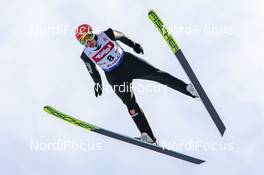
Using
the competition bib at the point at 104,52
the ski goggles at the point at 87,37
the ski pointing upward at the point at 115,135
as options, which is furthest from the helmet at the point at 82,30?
the ski pointing upward at the point at 115,135

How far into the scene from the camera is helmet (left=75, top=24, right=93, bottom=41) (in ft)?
50.5

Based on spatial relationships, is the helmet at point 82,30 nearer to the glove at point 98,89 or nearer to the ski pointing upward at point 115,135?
the glove at point 98,89

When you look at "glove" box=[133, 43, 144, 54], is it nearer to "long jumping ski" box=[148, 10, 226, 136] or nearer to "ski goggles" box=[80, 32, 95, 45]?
"long jumping ski" box=[148, 10, 226, 136]

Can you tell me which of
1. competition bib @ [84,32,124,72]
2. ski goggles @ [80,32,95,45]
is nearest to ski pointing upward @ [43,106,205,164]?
competition bib @ [84,32,124,72]

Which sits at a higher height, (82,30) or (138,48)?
(82,30)

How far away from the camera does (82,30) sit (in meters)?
15.4

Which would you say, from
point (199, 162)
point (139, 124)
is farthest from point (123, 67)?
point (199, 162)

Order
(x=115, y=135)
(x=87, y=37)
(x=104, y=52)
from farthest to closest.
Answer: (x=115, y=135)
(x=104, y=52)
(x=87, y=37)

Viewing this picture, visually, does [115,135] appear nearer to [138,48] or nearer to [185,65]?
A: [138,48]

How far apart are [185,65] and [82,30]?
259 cm

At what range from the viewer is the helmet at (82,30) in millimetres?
15383

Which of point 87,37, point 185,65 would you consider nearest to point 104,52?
point 87,37

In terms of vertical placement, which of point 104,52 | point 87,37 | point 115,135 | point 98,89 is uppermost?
point 87,37

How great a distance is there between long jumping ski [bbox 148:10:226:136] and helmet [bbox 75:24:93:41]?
1484 mm
